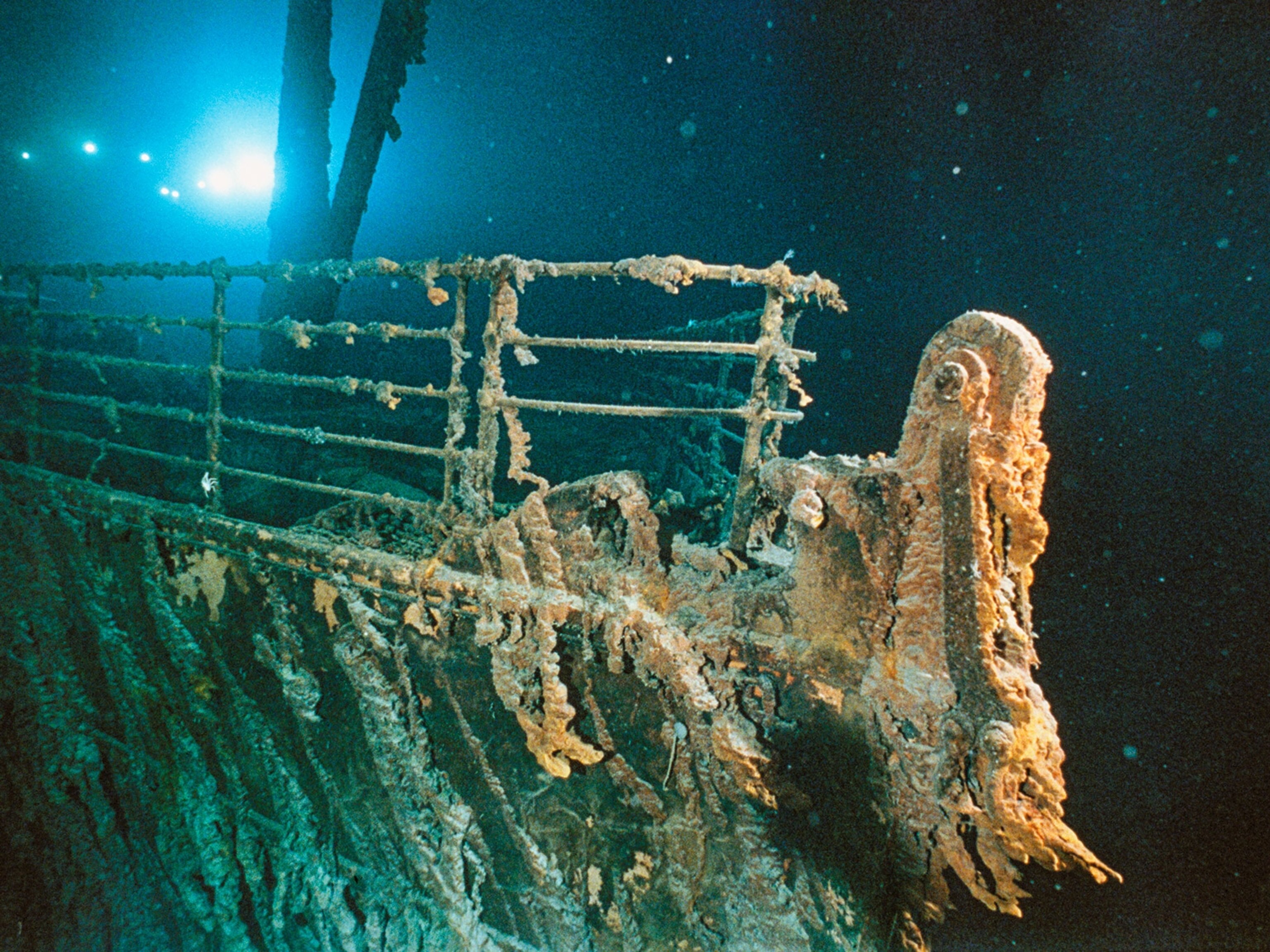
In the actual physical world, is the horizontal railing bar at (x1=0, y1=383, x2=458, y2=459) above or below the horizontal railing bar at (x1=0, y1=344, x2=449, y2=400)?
below

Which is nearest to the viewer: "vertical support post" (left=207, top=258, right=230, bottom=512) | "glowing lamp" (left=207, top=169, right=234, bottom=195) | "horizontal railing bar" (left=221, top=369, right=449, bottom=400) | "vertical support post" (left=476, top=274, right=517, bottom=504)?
"vertical support post" (left=476, top=274, right=517, bottom=504)

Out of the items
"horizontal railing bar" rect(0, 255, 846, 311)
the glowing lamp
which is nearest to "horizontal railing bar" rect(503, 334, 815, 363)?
"horizontal railing bar" rect(0, 255, 846, 311)

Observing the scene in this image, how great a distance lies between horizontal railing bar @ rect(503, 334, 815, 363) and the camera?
5.73 ft

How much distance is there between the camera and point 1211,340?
19438 millimetres

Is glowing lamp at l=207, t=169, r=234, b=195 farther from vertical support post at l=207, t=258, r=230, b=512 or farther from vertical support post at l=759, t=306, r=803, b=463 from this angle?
vertical support post at l=759, t=306, r=803, b=463

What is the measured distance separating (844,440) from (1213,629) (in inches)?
571

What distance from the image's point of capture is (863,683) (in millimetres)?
1693

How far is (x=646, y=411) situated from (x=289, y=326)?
196 centimetres

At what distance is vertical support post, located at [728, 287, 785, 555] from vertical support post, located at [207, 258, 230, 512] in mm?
2684

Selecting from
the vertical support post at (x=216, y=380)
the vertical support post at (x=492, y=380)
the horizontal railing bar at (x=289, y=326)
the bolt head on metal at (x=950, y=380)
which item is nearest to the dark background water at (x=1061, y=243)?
the bolt head on metal at (x=950, y=380)

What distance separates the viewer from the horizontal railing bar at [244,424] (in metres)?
2.29

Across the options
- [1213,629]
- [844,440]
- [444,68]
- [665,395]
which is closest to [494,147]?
[444,68]

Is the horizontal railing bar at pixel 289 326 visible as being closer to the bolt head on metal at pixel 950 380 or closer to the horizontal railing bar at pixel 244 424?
the horizontal railing bar at pixel 244 424

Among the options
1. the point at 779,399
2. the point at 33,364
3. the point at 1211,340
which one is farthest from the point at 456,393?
the point at 1211,340
